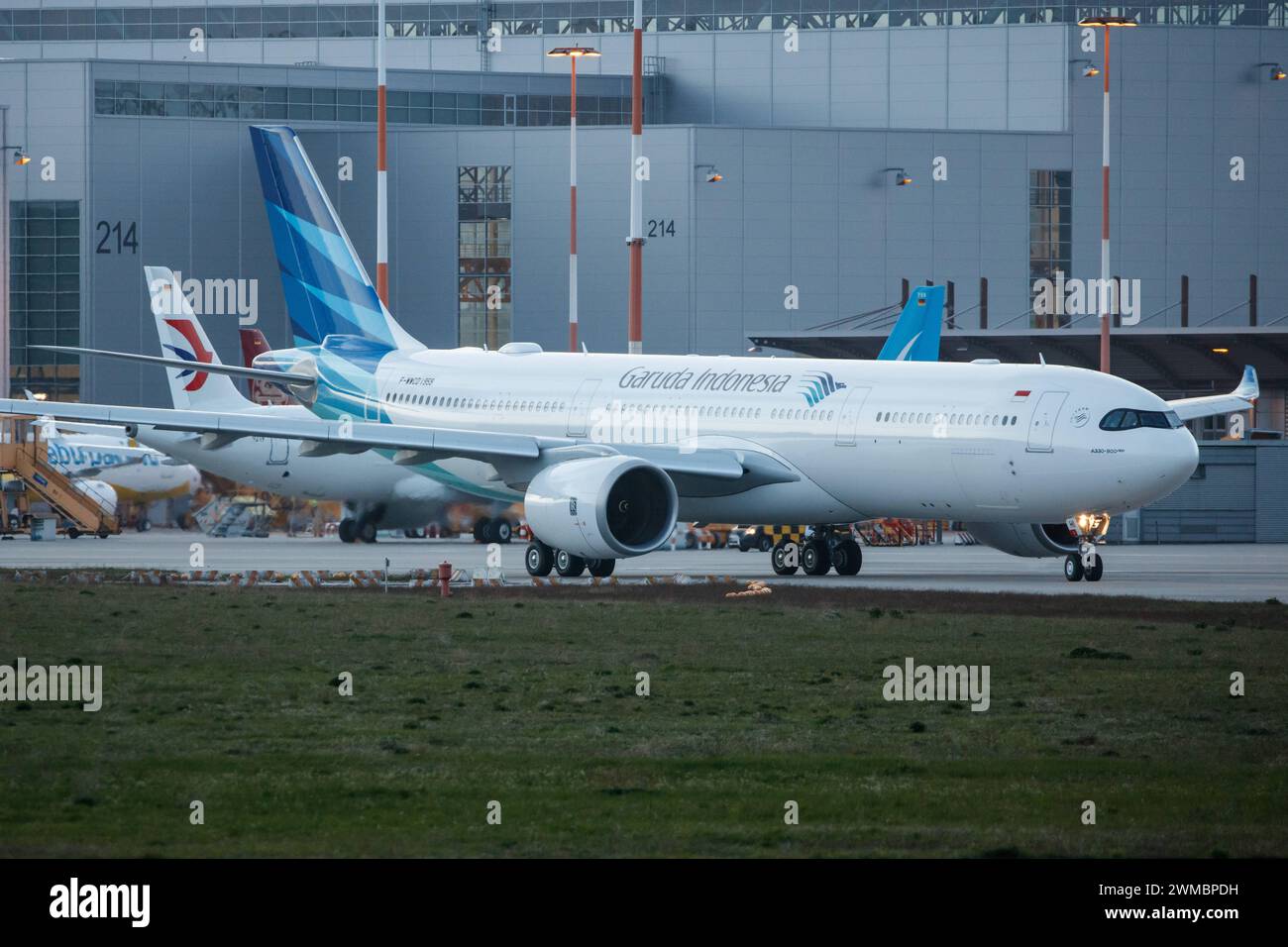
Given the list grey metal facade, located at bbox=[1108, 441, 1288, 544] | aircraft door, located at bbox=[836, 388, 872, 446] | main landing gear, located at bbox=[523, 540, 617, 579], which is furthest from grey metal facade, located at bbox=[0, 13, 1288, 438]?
main landing gear, located at bbox=[523, 540, 617, 579]

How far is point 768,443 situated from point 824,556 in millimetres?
2989

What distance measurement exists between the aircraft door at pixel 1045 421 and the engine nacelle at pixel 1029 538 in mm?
3836

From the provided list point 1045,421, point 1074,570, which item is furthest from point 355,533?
point 1045,421

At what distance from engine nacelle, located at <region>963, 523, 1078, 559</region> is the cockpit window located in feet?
13.4

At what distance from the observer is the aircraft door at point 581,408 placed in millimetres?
37281

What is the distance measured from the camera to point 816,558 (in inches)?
1447

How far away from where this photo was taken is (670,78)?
96.4 m

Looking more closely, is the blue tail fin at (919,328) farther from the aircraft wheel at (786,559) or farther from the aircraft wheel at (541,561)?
the aircraft wheel at (541,561)

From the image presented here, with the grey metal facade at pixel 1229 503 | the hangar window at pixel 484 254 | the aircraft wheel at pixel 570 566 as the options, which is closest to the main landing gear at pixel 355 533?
the aircraft wheel at pixel 570 566

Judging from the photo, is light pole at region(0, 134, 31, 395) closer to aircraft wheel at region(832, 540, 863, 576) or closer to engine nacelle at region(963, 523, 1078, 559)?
aircraft wheel at region(832, 540, 863, 576)

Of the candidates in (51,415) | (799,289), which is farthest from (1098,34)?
(51,415)

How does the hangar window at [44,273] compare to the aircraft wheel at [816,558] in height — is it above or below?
above

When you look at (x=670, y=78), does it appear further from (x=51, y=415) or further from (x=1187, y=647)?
(x=1187, y=647)
